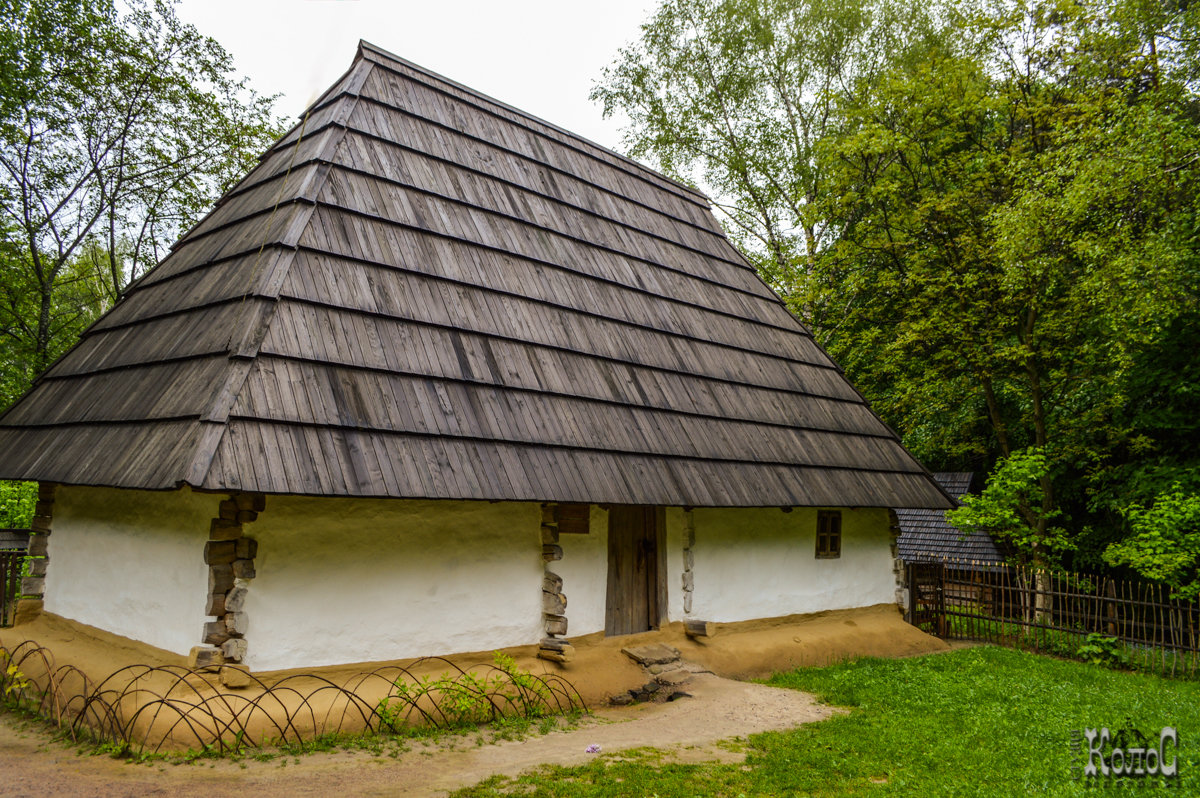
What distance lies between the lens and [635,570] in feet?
29.2

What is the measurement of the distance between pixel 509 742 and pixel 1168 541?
10591 millimetres

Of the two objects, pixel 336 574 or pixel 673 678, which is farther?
pixel 673 678

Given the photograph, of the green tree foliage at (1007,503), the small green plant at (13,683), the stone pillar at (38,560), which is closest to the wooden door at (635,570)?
the small green plant at (13,683)

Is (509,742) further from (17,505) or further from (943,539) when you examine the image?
(943,539)

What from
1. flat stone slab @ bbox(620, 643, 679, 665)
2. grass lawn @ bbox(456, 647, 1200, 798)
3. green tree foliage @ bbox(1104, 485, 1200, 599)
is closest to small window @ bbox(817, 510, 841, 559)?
grass lawn @ bbox(456, 647, 1200, 798)

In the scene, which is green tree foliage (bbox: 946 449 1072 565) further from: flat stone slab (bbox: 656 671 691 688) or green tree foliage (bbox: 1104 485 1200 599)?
flat stone slab (bbox: 656 671 691 688)

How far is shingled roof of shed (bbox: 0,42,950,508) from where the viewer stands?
19.4ft

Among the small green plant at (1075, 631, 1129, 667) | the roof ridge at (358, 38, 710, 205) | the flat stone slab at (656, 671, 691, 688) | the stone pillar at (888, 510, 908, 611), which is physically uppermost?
the roof ridge at (358, 38, 710, 205)

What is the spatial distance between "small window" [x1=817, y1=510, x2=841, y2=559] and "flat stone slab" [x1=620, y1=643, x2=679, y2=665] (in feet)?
11.7

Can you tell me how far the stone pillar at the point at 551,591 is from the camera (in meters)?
7.50

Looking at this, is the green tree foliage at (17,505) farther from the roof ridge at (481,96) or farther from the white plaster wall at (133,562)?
the roof ridge at (481,96)

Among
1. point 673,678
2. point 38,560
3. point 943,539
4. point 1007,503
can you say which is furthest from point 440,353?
point 943,539

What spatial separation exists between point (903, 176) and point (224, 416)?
1715 cm

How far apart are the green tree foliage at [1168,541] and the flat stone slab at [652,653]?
24.8 ft
